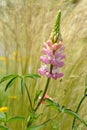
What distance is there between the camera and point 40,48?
2.49m

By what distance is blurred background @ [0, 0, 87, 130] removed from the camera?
7.80 ft

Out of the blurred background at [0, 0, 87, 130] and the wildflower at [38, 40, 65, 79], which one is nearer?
the wildflower at [38, 40, 65, 79]

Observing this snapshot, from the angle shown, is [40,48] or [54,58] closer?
[54,58]

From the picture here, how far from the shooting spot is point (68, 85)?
93.1 inches

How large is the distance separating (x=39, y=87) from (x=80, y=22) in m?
0.43

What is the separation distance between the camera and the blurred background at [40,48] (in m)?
2.38

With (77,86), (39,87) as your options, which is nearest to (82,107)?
(77,86)

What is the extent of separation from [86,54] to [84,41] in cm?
9

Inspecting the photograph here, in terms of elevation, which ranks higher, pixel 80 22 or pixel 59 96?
pixel 80 22

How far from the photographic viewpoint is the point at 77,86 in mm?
2375

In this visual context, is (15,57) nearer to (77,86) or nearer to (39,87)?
(39,87)

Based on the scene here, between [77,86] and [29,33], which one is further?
[29,33]

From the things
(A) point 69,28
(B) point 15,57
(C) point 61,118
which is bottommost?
(C) point 61,118

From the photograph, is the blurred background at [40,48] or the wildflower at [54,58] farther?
the blurred background at [40,48]
